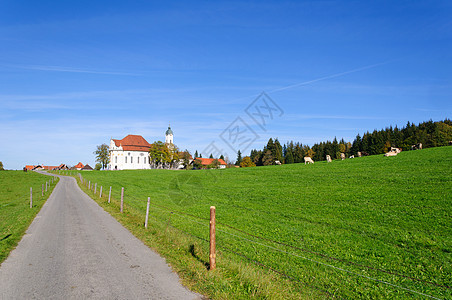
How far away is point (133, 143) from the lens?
125875 mm

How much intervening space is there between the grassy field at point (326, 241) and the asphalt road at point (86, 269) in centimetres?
67

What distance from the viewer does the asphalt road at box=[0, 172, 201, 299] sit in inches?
247

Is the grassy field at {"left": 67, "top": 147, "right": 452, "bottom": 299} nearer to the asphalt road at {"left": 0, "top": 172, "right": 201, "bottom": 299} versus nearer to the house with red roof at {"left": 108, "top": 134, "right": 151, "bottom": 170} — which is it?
the asphalt road at {"left": 0, "top": 172, "right": 201, "bottom": 299}

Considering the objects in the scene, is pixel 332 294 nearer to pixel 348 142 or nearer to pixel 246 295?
pixel 246 295

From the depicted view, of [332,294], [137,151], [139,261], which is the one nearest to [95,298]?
[139,261]

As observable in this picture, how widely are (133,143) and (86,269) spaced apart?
125 meters

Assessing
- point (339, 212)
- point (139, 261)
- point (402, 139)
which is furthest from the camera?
point (402, 139)

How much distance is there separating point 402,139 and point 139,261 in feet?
365

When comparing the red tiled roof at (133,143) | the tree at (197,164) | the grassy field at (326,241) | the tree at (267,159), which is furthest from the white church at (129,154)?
the grassy field at (326,241)

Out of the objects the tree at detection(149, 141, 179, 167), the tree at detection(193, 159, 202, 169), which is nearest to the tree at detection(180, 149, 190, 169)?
the tree at detection(149, 141, 179, 167)

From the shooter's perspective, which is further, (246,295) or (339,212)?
(339,212)

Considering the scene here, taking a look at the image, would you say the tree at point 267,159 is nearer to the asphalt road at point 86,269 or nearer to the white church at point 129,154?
the white church at point 129,154

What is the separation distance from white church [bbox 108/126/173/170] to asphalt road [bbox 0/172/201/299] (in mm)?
111380

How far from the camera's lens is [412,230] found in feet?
37.5
